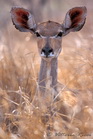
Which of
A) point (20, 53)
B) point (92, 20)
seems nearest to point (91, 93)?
point (20, 53)

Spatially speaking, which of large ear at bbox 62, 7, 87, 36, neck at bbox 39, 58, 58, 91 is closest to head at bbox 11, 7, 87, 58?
large ear at bbox 62, 7, 87, 36

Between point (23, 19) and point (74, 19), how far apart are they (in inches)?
19.4

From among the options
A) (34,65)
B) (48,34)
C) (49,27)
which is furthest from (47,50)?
(34,65)

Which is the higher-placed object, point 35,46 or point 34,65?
point 34,65

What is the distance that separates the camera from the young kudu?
450 centimetres

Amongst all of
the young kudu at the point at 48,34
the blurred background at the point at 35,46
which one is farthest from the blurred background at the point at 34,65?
the young kudu at the point at 48,34

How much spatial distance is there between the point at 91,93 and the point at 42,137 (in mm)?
880

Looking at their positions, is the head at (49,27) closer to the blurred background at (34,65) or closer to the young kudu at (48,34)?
the young kudu at (48,34)

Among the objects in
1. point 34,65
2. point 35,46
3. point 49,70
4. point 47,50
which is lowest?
point 35,46

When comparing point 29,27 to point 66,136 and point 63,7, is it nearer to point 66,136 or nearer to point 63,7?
point 66,136

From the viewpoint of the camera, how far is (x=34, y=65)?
18.6ft

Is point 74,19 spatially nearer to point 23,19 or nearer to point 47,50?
point 23,19

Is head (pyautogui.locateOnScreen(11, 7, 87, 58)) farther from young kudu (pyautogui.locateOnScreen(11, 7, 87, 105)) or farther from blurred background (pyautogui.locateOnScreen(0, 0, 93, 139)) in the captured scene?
blurred background (pyautogui.locateOnScreen(0, 0, 93, 139))

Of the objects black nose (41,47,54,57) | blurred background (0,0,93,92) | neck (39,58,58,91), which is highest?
black nose (41,47,54,57)
